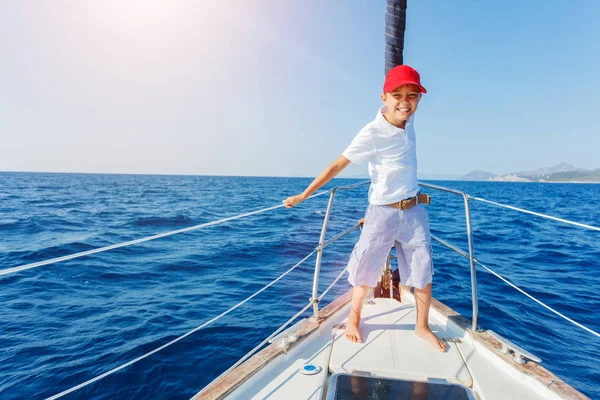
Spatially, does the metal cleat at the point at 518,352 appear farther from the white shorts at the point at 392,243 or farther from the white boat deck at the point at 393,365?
the white shorts at the point at 392,243

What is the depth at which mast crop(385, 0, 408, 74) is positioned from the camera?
2.52 meters

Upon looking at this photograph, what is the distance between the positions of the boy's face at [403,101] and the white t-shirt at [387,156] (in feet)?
0.25

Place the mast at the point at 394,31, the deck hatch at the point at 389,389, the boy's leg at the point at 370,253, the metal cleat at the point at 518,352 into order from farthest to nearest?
1. the mast at the point at 394,31
2. the boy's leg at the point at 370,253
3. the metal cleat at the point at 518,352
4. the deck hatch at the point at 389,389

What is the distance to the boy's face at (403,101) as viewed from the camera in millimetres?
1935

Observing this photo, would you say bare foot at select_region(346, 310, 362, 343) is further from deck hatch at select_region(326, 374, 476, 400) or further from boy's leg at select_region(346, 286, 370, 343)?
deck hatch at select_region(326, 374, 476, 400)

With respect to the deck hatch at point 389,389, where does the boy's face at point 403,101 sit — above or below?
above

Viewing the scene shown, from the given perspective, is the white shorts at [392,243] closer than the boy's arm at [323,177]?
No

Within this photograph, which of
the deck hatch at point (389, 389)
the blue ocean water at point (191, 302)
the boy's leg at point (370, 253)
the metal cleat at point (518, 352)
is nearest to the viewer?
the deck hatch at point (389, 389)

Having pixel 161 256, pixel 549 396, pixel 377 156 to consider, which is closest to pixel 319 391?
pixel 549 396

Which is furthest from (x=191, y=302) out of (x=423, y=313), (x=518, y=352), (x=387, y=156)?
(x=518, y=352)

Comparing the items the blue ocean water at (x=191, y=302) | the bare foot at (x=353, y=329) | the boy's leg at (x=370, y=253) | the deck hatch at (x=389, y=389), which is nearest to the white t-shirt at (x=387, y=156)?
the boy's leg at (x=370, y=253)

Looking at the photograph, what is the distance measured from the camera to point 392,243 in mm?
2166

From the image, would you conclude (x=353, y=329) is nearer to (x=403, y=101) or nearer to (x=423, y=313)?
(x=423, y=313)

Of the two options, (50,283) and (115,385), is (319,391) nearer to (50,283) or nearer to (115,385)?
(115,385)
